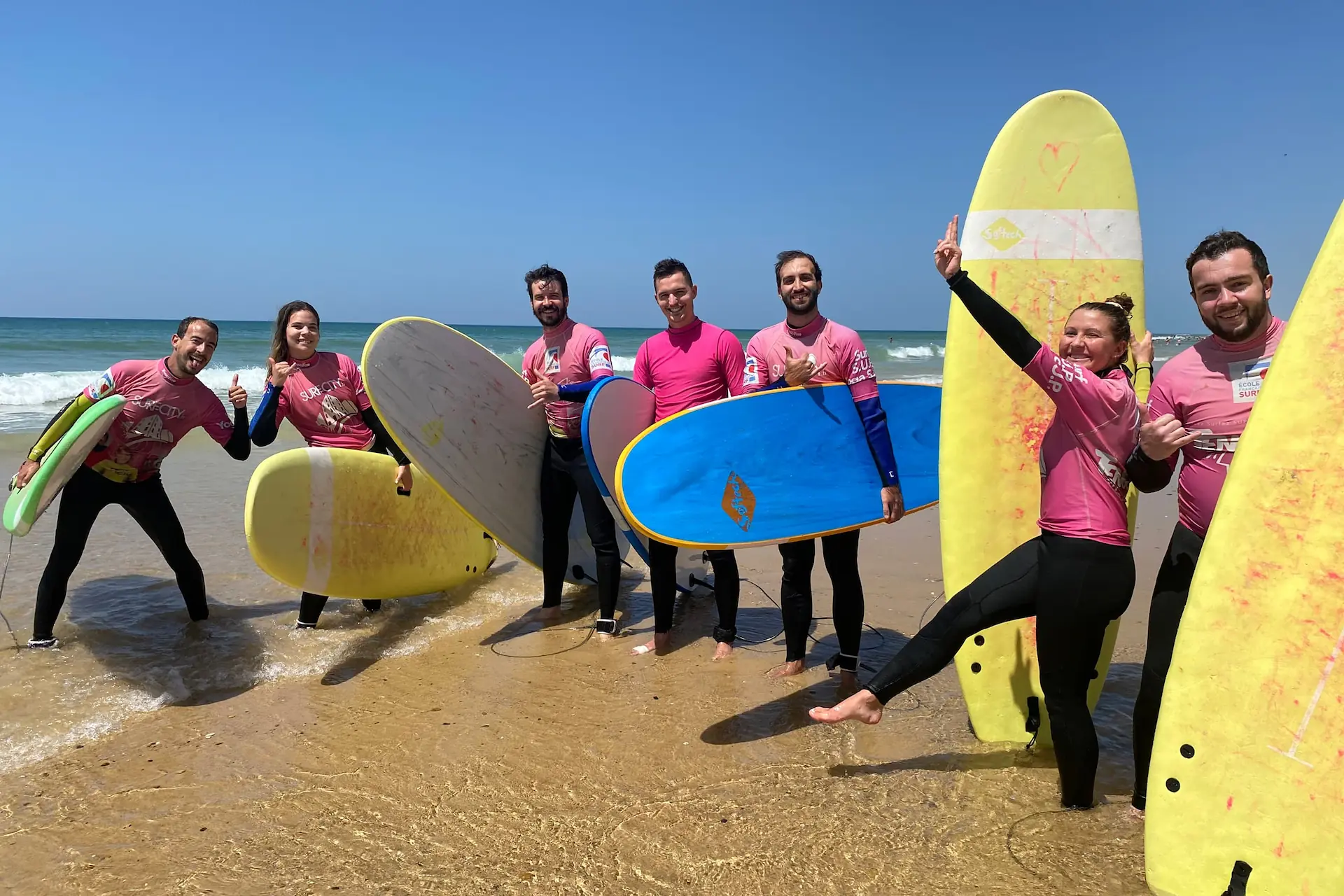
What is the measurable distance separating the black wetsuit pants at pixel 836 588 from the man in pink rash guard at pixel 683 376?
0.43m

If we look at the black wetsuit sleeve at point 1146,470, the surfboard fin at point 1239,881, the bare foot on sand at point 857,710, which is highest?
the black wetsuit sleeve at point 1146,470

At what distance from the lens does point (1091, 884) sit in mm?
2191

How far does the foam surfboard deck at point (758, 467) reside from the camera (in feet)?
11.8

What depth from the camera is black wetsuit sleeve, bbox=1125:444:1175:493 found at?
2.23m

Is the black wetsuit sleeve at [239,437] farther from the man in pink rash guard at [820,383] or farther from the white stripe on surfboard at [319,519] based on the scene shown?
the man in pink rash guard at [820,383]

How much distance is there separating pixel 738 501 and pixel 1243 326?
1.94 m

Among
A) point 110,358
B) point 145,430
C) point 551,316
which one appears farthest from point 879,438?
point 110,358

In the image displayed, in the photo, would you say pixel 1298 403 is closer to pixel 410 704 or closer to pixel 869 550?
pixel 410 704

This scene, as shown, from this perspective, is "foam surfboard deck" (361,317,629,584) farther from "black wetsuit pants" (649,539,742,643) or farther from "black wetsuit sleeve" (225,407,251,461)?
"black wetsuit pants" (649,539,742,643)

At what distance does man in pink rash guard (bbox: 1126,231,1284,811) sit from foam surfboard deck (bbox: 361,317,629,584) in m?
3.05

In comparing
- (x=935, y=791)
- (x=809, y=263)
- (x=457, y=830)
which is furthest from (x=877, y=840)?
(x=809, y=263)

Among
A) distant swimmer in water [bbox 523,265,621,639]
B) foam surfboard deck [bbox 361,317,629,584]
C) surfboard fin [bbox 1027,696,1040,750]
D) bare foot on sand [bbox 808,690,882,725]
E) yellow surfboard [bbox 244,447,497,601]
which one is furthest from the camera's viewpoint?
distant swimmer in water [bbox 523,265,621,639]

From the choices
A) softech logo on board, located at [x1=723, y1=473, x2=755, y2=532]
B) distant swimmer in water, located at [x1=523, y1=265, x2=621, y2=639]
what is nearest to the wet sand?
distant swimmer in water, located at [x1=523, y1=265, x2=621, y2=639]

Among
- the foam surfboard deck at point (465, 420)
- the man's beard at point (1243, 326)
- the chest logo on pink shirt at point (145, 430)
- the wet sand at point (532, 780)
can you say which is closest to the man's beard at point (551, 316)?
the foam surfboard deck at point (465, 420)
